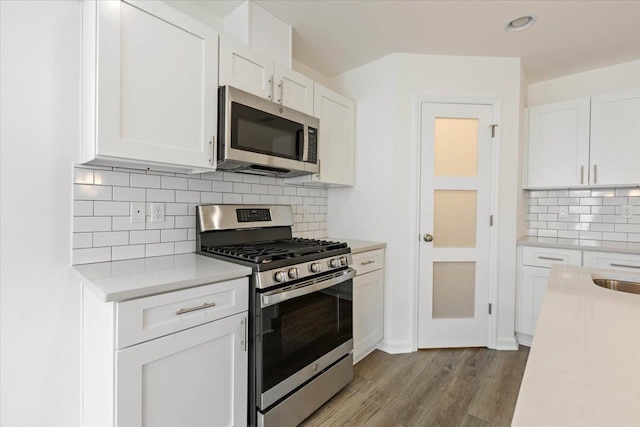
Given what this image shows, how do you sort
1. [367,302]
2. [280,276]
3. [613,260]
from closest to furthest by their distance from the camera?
[280,276] < [613,260] < [367,302]

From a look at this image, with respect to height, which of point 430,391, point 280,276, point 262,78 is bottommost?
point 430,391

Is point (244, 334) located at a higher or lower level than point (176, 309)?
lower

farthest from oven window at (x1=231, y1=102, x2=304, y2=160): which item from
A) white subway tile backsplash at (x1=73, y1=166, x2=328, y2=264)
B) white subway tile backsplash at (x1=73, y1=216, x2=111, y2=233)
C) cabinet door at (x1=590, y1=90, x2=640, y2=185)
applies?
cabinet door at (x1=590, y1=90, x2=640, y2=185)

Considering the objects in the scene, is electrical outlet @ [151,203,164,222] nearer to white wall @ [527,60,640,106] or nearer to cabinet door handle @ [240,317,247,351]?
cabinet door handle @ [240,317,247,351]

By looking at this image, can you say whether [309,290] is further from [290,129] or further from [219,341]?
[290,129]

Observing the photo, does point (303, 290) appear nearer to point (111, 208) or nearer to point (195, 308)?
point (195, 308)

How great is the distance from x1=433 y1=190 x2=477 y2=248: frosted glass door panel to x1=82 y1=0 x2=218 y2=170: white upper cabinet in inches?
75.1

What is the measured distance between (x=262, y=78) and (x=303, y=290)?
129cm

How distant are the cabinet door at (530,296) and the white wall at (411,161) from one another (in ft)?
0.35

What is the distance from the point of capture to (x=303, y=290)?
5.82 feet

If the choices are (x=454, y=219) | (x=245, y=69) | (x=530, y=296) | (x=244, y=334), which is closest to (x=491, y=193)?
(x=454, y=219)

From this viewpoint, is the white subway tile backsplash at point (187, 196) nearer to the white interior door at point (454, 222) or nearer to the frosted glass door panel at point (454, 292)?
the white interior door at point (454, 222)

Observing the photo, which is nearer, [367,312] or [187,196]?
[187,196]

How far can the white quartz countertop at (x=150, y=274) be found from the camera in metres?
1.18
